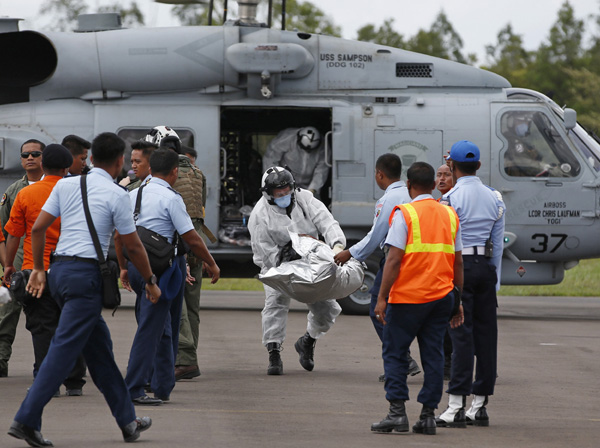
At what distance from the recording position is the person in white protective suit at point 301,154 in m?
15.5

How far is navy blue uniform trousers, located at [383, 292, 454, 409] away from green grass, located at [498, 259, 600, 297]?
1333 centimetres

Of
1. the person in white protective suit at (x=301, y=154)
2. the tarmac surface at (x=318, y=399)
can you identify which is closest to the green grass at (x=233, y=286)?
the person in white protective suit at (x=301, y=154)

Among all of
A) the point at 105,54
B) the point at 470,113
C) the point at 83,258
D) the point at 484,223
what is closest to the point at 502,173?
the point at 470,113

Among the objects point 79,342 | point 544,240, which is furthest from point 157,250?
point 544,240

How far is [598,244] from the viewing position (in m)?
15.3

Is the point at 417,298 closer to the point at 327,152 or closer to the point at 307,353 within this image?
the point at 307,353

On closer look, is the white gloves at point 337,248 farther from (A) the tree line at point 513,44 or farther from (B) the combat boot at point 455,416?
(A) the tree line at point 513,44

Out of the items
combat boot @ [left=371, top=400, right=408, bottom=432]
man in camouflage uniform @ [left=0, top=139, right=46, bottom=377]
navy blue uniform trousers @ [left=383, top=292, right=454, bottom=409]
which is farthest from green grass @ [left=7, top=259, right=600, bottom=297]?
combat boot @ [left=371, top=400, right=408, bottom=432]

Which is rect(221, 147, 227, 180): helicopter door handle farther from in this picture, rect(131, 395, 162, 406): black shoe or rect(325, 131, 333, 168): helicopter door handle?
rect(131, 395, 162, 406): black shoe

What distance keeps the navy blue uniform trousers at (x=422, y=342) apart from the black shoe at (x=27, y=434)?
2127 mm

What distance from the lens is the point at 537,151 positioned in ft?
49.7

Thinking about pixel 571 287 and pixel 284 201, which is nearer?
pixel 284 201

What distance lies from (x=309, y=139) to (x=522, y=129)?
2770 mm

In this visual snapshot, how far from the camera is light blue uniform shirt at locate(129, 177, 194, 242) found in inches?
315
